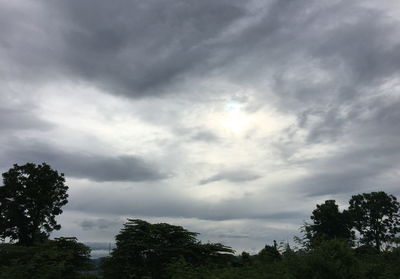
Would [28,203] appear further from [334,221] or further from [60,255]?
[334,221]

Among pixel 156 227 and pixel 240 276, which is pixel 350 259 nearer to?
pixel 240 276

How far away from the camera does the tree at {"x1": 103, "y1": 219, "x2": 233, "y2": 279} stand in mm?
27938

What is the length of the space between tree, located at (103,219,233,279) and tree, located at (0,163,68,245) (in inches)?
854

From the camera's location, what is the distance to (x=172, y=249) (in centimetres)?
2855

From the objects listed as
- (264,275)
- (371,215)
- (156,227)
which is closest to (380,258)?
(264,275)

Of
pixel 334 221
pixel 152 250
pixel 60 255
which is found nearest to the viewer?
pixel 60 255

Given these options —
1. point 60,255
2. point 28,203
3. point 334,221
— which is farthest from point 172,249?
point 334,221

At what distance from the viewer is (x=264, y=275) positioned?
40.6ft

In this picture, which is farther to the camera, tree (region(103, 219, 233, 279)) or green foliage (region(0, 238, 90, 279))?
tree (region(103, 219, 233, 279))

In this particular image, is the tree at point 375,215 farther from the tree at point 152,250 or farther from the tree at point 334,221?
the tree at point 152,250

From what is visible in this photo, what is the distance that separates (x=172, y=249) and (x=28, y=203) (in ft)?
89.9

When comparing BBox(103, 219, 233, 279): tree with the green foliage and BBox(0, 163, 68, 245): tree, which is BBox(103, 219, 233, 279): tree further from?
BBox(0, 163, 68, 245): tree

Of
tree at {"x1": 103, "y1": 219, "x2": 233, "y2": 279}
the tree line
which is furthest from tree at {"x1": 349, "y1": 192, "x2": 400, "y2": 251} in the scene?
tree at {"x1": 103, "y1": 219, "x2": 233, "y2": 279}

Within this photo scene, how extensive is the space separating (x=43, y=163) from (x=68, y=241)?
20.4 metres
